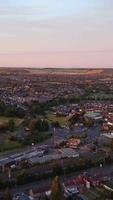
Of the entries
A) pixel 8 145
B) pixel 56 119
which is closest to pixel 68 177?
pixel 8 145

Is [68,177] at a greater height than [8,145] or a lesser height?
lesser

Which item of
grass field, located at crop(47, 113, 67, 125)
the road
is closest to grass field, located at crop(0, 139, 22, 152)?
the road

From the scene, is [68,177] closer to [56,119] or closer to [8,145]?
[8,145]

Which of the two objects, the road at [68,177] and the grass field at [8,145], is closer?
the road at [68,177]

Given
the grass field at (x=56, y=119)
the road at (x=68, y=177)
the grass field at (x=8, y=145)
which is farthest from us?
the grass field at (x=56, y=119)

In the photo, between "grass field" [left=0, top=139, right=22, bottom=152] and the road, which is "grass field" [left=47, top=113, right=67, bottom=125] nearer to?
"grass field" [left=0, top=139, right=22, bottom=152]

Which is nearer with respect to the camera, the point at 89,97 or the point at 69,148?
the point at 69,148

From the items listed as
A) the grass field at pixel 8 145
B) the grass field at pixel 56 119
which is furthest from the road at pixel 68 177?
the grass field at pixel 56 119

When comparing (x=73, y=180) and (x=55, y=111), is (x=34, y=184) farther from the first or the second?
(x=55, y=111)

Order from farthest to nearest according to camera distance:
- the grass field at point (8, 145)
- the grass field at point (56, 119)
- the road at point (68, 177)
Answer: the grass field at point (56, 119), the grass field at point (8, 145), the road at point (68, 177)

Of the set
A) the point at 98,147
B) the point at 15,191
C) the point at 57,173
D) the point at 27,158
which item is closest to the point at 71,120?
the point at 98,147

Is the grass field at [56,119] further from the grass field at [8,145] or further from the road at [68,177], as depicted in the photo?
the road at [68,177]
